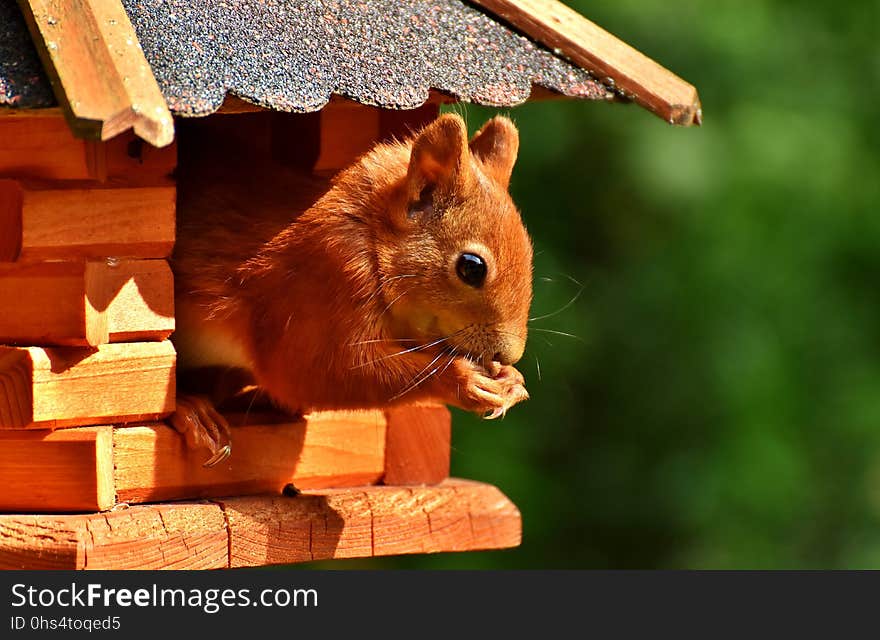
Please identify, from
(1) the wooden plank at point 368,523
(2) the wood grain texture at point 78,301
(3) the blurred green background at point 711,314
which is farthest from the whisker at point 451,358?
(3) the blurred green background at point 711,314

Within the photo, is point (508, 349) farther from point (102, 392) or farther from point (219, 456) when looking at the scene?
point (102, 392)

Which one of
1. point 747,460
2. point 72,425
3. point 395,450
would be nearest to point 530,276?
point 395,450

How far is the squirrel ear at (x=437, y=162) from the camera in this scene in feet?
8.71

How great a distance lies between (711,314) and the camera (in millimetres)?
5406

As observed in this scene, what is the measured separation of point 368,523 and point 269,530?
10.1 inches

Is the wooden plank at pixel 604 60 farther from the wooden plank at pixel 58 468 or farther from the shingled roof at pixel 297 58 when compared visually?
the wooden plank at pixel 58 468

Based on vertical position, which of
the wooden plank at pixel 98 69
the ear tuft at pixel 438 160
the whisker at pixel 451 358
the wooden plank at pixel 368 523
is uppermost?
the wooden plank at pixel 98 69

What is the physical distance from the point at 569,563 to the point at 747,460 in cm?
86

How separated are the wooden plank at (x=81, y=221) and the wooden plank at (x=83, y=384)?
0.18m

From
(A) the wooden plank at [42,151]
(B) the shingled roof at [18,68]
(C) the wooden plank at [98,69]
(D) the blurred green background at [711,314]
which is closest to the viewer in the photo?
(C) the wooden plank at [98,69]

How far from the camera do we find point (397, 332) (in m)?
2.78

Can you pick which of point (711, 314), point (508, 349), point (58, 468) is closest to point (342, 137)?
point (508, 349)

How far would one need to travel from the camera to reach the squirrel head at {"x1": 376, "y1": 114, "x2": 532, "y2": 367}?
270 centimetres

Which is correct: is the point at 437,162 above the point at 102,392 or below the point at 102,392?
above
